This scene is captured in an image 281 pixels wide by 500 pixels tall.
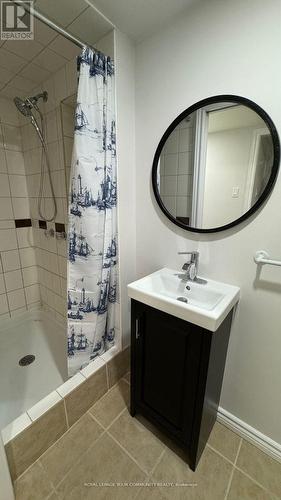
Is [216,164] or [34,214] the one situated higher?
[216,164]

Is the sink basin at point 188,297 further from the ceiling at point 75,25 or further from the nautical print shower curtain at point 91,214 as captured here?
the ceiling at point 75,25

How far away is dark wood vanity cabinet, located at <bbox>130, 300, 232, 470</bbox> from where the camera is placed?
3.03 feet

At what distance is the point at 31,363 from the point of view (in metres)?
1.72

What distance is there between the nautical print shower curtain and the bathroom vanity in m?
0.32

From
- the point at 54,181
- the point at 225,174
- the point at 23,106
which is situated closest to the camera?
the point at 225,174

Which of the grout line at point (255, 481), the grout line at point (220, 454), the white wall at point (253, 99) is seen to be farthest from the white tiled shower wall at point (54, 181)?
the grout line at point (255, 481)

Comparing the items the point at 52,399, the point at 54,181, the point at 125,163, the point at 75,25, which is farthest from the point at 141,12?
the point at 52,399

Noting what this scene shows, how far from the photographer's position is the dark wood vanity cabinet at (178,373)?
924mm

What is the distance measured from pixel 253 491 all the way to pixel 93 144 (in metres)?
1.88

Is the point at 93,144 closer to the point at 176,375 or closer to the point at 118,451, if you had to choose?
the point at 176,375

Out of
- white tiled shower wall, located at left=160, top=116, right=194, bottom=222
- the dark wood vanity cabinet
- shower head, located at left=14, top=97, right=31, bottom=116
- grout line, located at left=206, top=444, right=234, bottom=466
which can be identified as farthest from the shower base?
shower head, located at left=14, top=97, right=31, bottom=116

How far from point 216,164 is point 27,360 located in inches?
79.6

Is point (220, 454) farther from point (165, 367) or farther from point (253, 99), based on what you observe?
point (253, 99)

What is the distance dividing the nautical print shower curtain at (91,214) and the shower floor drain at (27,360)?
1.97 ft
